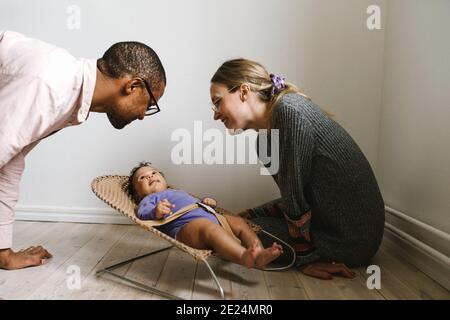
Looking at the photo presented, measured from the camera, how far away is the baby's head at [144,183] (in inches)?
69.4

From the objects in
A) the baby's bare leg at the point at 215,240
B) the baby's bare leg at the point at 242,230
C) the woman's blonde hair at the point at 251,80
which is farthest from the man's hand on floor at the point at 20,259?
the woman's blonde hair at the point at 251,80

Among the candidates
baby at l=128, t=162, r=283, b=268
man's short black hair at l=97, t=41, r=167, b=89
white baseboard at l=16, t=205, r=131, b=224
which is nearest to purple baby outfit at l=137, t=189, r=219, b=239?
baby at l=128, t=162, r=283, b=268

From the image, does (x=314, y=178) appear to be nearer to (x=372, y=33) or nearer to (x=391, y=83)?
(x=391, y=83)

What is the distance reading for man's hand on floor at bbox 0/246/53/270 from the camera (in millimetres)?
1474

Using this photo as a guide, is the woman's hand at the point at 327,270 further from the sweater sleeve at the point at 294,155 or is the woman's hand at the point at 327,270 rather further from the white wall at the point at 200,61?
the white wall at the point at 200,61

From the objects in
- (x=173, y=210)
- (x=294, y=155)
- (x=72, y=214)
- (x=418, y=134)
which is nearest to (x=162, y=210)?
(x=173, y=210)

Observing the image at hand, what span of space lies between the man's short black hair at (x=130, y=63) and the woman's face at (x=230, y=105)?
276mm

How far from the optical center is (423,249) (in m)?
1.50

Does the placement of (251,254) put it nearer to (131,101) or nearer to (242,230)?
(242,230)

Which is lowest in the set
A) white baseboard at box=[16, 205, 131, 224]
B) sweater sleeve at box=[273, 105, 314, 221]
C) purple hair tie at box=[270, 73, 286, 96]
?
white baseboard at box=[16, 205, 131, 224]

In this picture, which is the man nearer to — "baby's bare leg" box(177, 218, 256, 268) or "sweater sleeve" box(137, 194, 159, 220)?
"sweater sleeve" box(137, 194, 159, 220)

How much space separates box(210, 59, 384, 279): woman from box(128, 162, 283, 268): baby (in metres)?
0.21

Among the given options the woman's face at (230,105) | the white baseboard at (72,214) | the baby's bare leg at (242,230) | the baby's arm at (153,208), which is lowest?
the white baseboard at (72,214)
